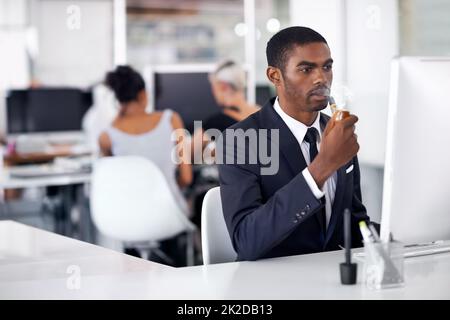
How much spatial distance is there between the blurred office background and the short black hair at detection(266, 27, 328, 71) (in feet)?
0.76

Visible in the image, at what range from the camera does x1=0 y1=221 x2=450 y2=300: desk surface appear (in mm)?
1491

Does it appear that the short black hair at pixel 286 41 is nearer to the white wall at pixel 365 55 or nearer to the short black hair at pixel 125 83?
the white wall at pixel 365 55

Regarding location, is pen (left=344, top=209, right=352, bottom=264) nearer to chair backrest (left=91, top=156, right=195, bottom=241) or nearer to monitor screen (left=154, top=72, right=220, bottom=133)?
chair backrest (left=91, top=156, right=195, bottom=241)

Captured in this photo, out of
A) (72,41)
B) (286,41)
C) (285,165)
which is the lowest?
(285,165)

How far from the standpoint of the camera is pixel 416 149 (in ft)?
5.27

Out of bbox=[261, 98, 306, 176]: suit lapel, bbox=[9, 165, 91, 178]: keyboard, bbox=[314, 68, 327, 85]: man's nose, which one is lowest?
bbox=[9, 165, 91, 178]: keyboard

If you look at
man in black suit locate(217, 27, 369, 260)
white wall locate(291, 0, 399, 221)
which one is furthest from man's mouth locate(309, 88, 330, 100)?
white wall locate(291, 0, 399, 221)

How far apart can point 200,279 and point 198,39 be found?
10406mm

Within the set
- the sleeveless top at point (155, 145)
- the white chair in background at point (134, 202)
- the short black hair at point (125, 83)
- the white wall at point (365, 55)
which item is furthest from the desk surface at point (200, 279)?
the short black hair at point (125, 83)

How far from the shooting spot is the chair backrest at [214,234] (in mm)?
2010

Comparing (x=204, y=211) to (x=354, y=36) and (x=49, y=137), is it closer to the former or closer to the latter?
(x=354, y=36)

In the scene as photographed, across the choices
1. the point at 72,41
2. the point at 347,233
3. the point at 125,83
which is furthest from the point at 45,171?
the point at 72,41

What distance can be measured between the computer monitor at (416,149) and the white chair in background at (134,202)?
221 cm

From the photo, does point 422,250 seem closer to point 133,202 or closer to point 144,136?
point 133,202
